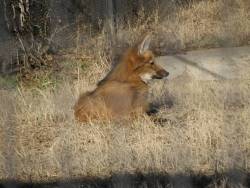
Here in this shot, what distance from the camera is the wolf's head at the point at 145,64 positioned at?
6.79m

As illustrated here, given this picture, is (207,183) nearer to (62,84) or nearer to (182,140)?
(182,140)

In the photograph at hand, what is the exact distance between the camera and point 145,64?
690cm

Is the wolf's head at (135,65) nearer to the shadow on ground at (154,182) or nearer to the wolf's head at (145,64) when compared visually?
the wolf's head at (145,64)

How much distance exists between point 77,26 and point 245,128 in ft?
21.2

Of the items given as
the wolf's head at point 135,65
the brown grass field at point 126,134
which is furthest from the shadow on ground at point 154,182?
the wolf's head at point 135,65

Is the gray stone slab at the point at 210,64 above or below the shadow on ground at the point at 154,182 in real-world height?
below

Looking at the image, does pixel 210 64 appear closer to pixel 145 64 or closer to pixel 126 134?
pixel 145 64

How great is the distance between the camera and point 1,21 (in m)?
12.2

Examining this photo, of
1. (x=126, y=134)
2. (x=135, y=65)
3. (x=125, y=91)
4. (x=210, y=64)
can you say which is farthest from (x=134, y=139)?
(x=210, y=64)

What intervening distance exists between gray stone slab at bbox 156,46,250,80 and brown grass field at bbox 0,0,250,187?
16.1 inches

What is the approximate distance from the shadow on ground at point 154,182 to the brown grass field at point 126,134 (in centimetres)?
8

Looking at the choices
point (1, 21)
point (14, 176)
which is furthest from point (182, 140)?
point (1, 21)

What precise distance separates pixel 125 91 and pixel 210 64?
8.09 feet

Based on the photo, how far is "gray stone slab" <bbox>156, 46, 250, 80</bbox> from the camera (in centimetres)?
830
